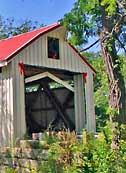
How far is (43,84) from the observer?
701 inches

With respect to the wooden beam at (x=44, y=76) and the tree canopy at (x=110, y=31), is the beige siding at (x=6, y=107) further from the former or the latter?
the tree canopy at (x=110, y=31)

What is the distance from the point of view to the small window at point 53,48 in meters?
15.3

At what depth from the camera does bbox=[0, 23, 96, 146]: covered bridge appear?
13.6m

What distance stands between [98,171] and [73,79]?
9239 mm

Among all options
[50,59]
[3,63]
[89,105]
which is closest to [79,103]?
[89,105]

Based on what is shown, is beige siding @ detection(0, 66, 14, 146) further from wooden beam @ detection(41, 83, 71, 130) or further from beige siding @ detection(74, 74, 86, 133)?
wooden beam @ detection(41, 83, 71, 130)

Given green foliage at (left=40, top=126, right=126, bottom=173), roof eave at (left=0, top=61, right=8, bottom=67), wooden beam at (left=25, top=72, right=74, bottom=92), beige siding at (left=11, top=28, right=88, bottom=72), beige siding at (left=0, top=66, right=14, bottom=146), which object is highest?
beige siding at (left=11, top=28, right=88, bottom=72)

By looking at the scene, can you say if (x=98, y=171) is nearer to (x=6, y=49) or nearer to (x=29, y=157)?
(x=29, y=157)

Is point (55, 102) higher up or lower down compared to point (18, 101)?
higher up

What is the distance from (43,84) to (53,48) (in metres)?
2.71

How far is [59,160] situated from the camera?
9961 mm

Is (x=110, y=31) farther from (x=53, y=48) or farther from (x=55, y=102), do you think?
(x=55, y=102)

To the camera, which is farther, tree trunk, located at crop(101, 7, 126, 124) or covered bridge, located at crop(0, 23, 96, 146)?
covered bridge, located at crop(0, 23, 96, 146)

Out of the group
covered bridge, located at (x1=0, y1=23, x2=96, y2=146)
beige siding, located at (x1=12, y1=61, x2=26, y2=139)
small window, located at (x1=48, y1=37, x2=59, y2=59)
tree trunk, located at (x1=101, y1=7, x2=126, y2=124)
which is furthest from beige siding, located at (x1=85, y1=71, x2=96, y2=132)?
tree trunk, located at (x1=101, y1=7, x2=126, y2=124)
